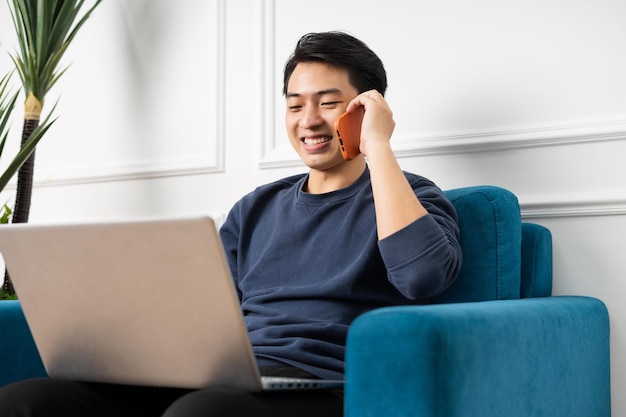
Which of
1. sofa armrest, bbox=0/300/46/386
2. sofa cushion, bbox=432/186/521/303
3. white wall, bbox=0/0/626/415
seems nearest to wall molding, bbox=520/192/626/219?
white wall, bbox=0/0/626/415

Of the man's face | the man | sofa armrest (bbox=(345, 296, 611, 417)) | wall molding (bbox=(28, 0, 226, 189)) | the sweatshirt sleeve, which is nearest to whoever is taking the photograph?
sofa armrest (bbox=(345, 296, 611, 417))

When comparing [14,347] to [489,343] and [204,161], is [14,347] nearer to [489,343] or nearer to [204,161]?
[204,161]

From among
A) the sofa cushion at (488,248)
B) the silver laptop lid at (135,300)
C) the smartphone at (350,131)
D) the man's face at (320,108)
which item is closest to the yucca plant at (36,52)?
the man's face at (320,108)

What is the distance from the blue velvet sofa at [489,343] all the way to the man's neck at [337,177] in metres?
0.21

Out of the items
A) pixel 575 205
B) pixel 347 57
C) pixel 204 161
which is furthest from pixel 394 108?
pixel 204 161

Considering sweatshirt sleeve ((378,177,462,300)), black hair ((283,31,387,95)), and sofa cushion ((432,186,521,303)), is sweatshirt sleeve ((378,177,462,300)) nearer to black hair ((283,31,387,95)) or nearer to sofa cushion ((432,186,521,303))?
sofa cushion ((432,186,521,303))

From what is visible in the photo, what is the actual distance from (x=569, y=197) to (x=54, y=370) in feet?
3.83

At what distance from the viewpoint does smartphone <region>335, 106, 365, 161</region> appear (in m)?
1.64

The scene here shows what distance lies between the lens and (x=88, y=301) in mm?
1161

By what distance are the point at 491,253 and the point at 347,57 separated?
52cm

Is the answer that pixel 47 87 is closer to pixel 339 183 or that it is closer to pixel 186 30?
pixel 186 30

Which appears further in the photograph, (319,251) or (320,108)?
(320,108)

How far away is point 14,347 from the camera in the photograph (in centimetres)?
167

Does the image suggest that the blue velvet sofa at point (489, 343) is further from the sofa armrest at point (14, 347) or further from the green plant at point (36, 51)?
the green plant at point (36, 51)
